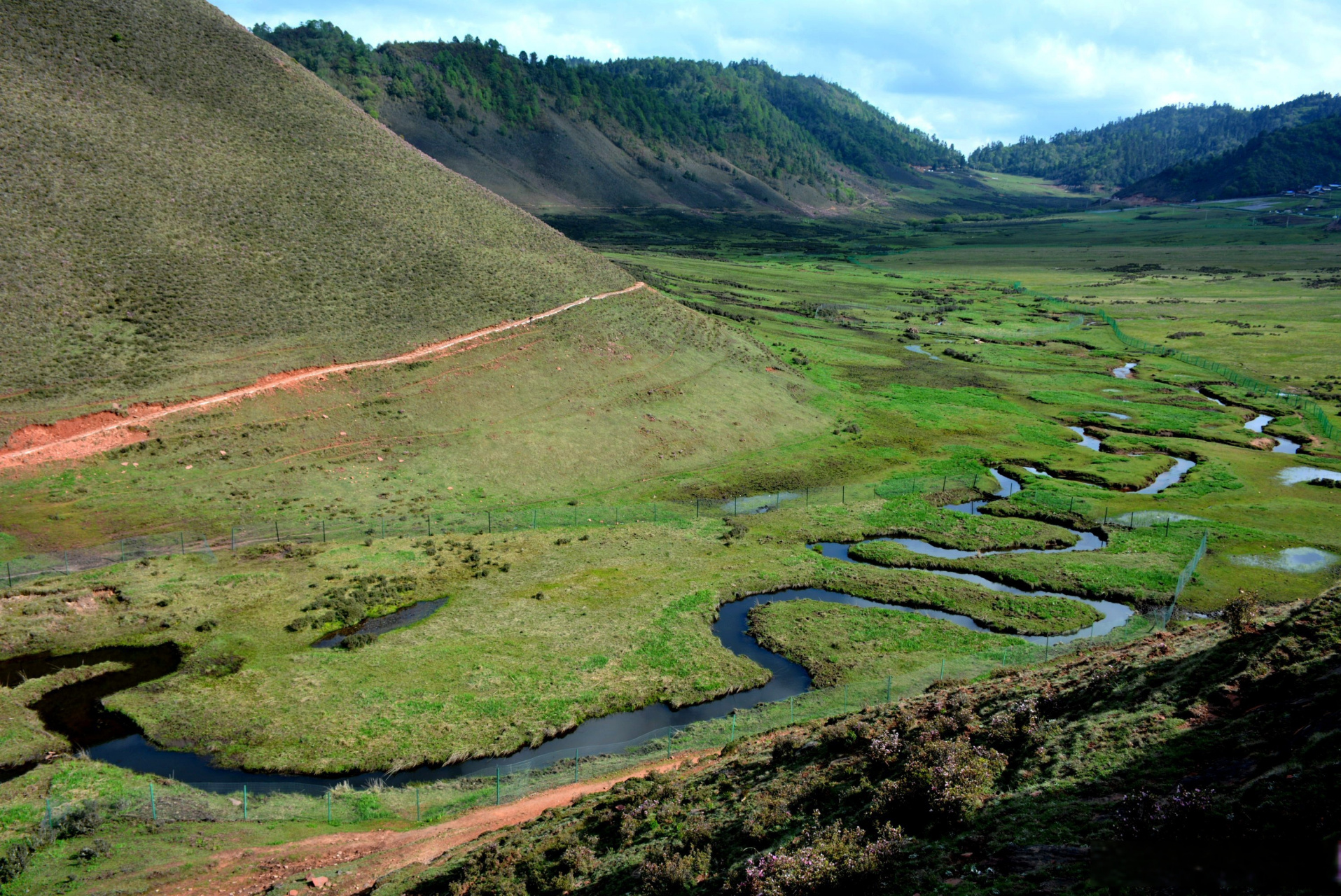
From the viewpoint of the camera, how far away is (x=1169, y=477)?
2790 inches

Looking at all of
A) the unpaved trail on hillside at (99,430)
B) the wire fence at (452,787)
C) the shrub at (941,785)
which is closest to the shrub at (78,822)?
the wire fence at (452,787)

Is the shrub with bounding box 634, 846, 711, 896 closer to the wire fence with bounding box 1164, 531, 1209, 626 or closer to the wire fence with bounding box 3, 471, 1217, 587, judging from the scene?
the wire fence with bounding box 1164, 531, 1209, 626

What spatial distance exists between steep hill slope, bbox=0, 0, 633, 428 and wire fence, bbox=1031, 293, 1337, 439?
78788mm

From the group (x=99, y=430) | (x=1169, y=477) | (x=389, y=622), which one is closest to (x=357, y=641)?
(x=389, y=622)

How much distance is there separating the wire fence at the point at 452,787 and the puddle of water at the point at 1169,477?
3520 cm

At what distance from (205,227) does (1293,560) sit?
9113cm

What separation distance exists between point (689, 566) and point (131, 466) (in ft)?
125

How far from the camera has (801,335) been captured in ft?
411

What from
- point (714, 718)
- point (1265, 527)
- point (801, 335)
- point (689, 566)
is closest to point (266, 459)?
point (689, 566)

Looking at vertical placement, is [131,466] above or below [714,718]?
above

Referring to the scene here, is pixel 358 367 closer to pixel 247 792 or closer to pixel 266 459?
pixel 266 459

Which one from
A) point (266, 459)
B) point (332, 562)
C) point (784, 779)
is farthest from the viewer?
point (266, 459)

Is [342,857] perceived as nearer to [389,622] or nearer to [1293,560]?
[389,622]

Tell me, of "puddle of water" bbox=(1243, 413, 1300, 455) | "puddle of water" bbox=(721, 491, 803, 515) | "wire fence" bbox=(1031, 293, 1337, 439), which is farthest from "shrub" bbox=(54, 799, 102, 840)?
"wire fence" bbox=(1031, 293, 1337, 439)
